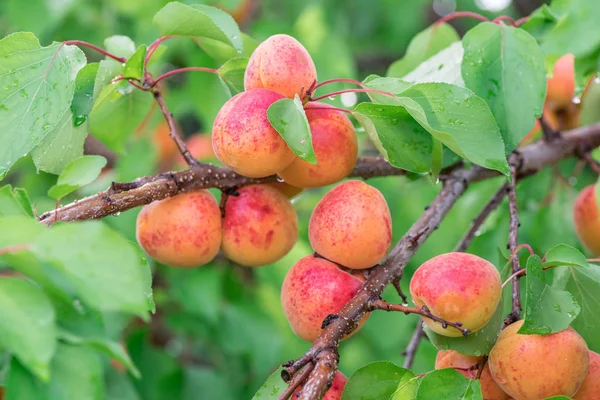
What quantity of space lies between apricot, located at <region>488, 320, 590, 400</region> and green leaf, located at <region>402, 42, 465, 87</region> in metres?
0.34

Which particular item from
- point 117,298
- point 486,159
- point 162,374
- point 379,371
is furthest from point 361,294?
point 162,374

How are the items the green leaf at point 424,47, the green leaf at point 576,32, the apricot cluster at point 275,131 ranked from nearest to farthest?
1. the apricot cluster at point 275,131
2. the green leaf at point 576,32
3. the green leaf at point 424,47

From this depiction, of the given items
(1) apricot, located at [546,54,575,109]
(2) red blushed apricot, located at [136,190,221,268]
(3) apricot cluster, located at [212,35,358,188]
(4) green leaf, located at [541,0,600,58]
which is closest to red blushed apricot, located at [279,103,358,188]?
(3) apricot cluster, located at [212,35,358,188]

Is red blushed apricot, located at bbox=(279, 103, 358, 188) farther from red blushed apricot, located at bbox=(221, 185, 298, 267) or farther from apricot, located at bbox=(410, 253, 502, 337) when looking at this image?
apricot, located at bbox=(410, 253, 502, 337)

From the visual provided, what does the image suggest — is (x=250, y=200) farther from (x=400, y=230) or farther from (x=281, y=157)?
(x=400, y=230)

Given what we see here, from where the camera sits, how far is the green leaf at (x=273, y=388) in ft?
2.23

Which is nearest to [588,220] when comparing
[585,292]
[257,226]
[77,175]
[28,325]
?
[585,292]

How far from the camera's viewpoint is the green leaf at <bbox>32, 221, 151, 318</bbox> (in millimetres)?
476

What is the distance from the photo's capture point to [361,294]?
73 centimetres

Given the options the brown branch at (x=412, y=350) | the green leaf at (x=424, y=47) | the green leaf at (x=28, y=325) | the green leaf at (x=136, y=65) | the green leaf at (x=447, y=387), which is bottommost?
the brown branch at (x=412, y=350)

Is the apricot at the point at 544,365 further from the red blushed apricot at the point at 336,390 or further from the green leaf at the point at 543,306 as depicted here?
the red blushed apricot at the point at 336,390

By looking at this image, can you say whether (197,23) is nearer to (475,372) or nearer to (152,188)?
(152,188)

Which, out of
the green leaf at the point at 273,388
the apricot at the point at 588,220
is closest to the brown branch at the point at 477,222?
the apricot at the point at 588,220

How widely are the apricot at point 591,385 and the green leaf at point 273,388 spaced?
30cm
